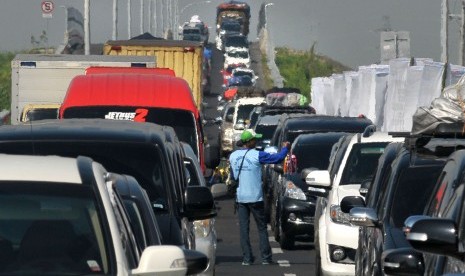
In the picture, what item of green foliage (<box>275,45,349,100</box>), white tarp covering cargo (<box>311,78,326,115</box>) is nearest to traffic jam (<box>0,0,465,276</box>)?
white tarp covering cargo (<box>311,78,326,115</box>)

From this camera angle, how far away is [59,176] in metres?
7.80

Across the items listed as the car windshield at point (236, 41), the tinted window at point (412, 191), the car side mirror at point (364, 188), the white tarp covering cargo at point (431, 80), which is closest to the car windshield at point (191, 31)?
the car windshield at point (236, 41)

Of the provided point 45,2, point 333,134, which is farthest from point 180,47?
point 45,2

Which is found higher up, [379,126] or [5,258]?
[5,258]

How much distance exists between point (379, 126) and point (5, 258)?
29.1 m

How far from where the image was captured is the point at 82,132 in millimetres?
11633

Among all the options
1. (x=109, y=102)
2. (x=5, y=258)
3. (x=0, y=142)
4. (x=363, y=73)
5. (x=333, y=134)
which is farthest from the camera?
(x=363, y=73)

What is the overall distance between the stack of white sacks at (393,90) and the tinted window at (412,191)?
56.7 feet

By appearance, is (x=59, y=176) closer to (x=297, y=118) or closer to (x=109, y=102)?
(x=109, y=102)

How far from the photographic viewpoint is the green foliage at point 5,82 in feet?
233

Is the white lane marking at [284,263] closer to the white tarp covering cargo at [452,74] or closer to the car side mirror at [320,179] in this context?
the car side mirror at [320,179]

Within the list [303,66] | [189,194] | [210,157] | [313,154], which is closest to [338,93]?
[313,154]

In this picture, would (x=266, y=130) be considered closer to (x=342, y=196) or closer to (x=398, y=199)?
(x=342, y=196)

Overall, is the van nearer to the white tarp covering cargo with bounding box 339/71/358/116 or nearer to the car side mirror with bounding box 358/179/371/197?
the car side mirror with bounding box 358/179/371/197
